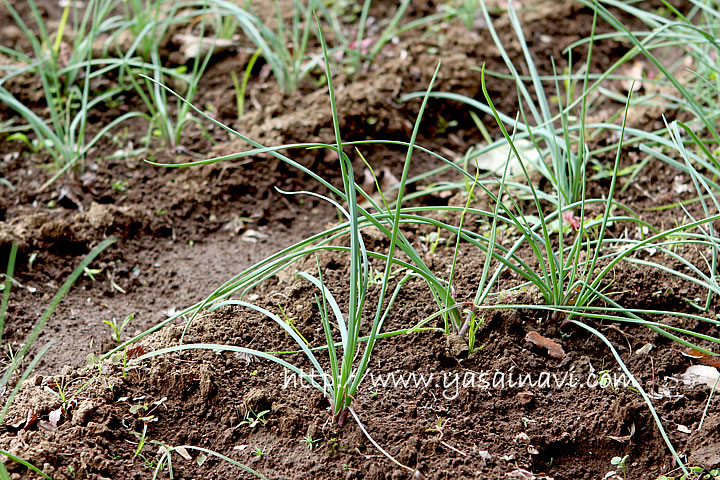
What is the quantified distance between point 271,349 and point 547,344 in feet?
2.51

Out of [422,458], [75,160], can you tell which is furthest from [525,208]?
[75,160]

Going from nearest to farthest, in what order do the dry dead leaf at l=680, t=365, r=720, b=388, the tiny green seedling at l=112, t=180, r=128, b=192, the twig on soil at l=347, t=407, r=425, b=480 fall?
the twig on soil at l=347, t=407, r=425, b=480, the dry dead leaf at l=680, t=365, r=720, b=388, the tiny green seedling at l=112, t=180, r=128, b=192

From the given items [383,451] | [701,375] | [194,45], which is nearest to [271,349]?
[383,451]

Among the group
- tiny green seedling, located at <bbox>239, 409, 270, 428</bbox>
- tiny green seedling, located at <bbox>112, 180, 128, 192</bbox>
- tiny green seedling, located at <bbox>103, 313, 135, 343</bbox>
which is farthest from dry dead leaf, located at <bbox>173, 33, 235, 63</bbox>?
tiny green seedling, located at <bbox>239, 409, 270, 428</bbox>

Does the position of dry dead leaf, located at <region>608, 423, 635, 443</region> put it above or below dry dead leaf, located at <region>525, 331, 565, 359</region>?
below

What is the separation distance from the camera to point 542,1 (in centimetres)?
383

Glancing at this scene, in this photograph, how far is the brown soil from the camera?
66.3 inches

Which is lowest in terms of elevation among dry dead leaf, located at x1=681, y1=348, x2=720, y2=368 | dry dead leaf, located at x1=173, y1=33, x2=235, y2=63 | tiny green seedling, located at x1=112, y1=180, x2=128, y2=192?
tiny green seedling, located at x1=112, y1=180, x2=128, y2=192

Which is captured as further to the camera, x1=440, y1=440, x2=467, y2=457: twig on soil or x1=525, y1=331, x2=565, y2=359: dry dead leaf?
x1=525, y1=331, x2=565, y2=359: dry dead leaf

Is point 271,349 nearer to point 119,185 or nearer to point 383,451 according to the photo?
point 383,451

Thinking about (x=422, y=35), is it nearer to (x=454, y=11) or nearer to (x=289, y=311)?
(x=454, y=11)

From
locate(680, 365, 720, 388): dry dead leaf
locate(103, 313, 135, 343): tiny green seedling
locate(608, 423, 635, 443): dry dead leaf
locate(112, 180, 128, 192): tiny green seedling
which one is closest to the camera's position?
locate(608, 423, 635, 443): dry dead leaf

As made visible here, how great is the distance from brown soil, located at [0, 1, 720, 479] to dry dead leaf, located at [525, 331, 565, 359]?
2 cm

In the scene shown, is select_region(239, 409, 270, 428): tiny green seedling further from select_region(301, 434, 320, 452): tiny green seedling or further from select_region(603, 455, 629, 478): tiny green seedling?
select_region(603, 455, 629, 478): tiny green seedling
